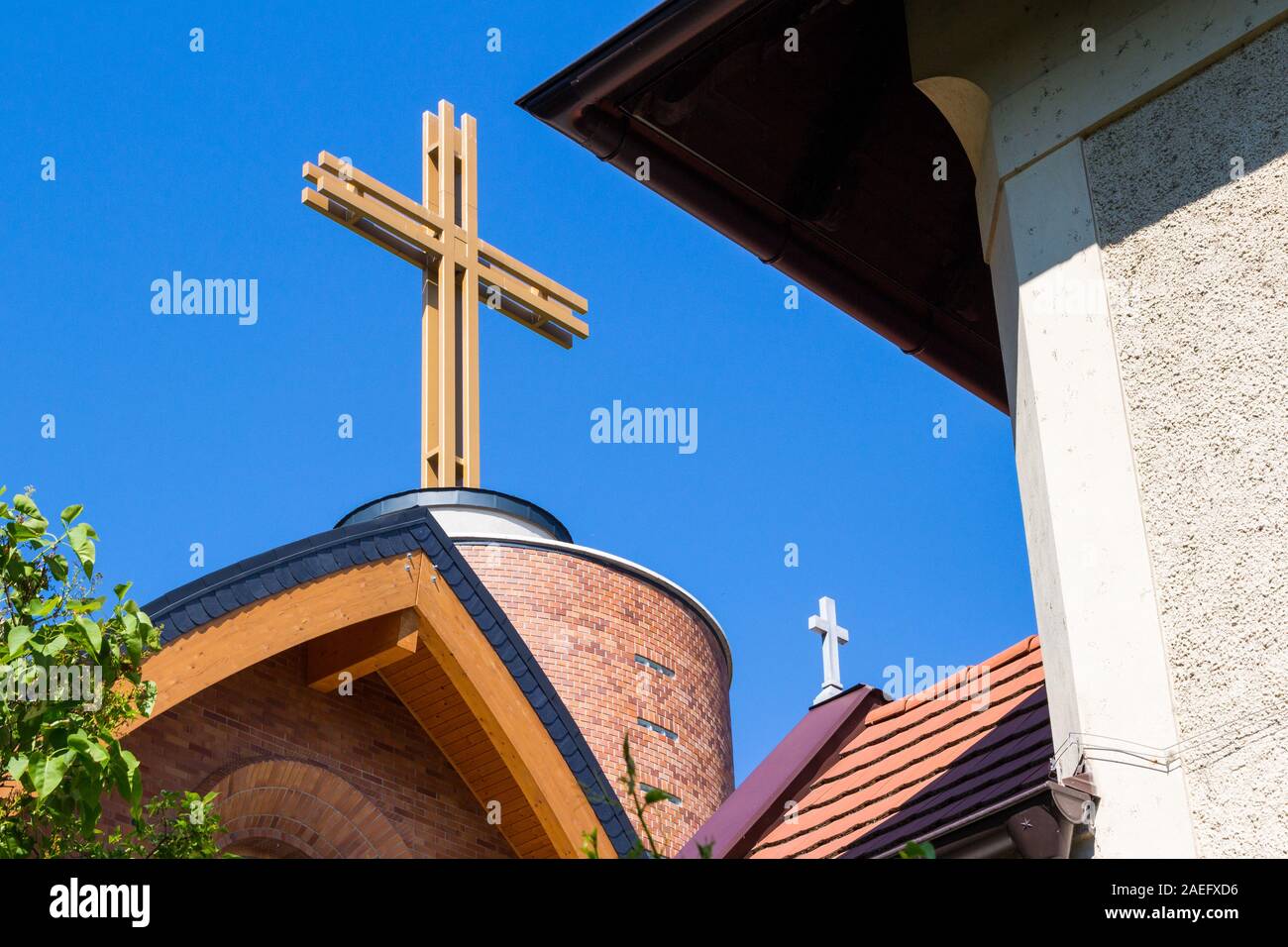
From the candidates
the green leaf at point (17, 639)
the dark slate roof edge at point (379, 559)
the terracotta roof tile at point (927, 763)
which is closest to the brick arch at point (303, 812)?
Answer: the dark slate roof edge at point (379, 559)

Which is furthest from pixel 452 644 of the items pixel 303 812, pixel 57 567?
pixel 57 567

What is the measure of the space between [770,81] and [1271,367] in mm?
2430

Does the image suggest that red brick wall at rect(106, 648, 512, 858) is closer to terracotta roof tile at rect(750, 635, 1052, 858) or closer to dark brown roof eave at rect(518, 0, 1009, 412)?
terracotta roof tile at rect(750, 635, 1052, 858)

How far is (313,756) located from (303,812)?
0.30m

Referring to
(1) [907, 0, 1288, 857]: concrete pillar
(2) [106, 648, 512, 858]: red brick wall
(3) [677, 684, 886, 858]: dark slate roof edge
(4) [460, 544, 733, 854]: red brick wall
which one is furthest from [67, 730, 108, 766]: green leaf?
(4) [460, 544, 733, 854]: red brick wall

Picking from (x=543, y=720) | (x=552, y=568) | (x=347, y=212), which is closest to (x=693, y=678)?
(x=552, y=568)

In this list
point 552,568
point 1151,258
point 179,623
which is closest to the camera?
point 1151,258

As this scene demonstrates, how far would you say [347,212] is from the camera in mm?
14727

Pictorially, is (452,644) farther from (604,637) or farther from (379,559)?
(604,637)

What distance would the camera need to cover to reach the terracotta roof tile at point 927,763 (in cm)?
554

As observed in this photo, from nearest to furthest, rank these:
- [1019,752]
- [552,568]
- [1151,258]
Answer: [1151,258]
[1019,752]
[552,568]

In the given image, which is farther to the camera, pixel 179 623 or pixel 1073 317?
pixel 179 623

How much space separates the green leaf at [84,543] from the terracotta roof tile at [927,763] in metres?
2.73
